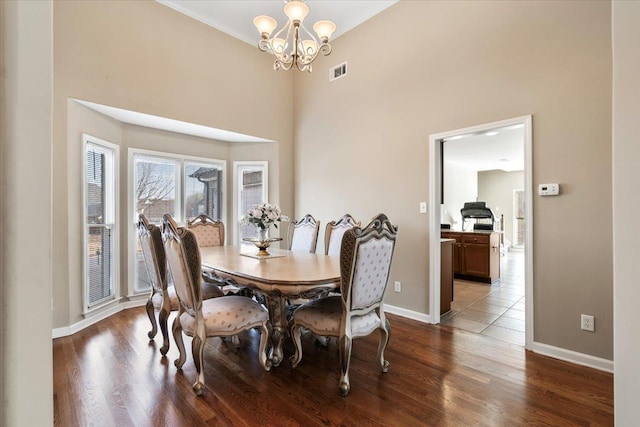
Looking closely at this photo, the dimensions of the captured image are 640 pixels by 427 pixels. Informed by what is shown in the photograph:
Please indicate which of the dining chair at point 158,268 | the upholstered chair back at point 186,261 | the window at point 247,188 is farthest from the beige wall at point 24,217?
the window at point 247,188

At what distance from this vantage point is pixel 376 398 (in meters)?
1.97

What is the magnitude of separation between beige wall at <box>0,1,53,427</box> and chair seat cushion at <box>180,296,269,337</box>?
1.52 m

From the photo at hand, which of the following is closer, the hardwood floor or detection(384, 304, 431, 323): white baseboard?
the hardwood floor

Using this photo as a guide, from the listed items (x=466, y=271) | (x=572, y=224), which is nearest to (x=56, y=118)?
(x=572, y=224)

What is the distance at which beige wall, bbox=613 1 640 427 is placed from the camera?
115 cm

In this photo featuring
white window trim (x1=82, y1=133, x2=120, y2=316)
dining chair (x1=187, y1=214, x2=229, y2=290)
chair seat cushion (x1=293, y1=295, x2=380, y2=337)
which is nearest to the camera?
chair seat cushion (x1=293, y1=295, x2=380, y2=337)

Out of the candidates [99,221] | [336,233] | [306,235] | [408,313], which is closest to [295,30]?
[336,233]

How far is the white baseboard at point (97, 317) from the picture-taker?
2959 millimetres

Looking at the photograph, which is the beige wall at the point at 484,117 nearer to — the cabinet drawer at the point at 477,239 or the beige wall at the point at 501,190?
the cabinet drawer at the point at 477,239

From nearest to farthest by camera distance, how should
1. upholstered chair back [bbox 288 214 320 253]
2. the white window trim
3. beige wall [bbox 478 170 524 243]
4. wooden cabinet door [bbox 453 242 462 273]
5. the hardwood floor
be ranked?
the hardwood floor
the white window trim
upholstered chair back [bbox 288 214 320 253]
wooden cabinet door [bbox 453 242 462 273]
beige wall [bbox 478 170 524 243]

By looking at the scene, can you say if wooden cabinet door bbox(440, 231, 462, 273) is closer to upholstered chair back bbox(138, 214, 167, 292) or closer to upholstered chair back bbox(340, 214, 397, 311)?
upholstered chair back bbox(340, 214, 397, 311)

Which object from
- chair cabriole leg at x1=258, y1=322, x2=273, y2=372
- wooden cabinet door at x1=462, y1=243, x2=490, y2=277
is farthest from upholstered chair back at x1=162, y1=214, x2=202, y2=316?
wooden cabinet door at x1=462, y1=243, x2=490, y2=277

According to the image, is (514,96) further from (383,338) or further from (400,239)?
(383,338)

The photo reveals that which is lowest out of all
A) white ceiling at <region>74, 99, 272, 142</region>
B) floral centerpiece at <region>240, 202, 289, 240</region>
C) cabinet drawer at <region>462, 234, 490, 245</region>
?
cabinet drawer at <region>462, 234, 490, 245</region>
